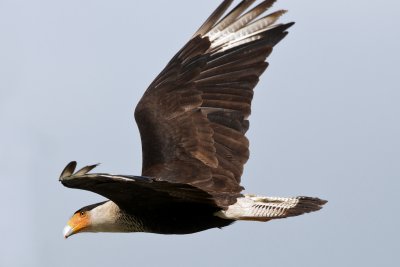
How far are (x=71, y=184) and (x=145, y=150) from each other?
297cm

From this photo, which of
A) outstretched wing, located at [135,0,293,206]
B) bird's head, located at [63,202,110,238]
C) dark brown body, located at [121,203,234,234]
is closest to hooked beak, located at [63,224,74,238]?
bird's head, located at [63,202,110,238]

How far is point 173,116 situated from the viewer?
41.4 ft

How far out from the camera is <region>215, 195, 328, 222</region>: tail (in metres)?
11.2

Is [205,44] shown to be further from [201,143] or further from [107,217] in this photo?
[107,217]

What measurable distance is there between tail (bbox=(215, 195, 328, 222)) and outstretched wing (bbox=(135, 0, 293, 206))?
11.0 inches

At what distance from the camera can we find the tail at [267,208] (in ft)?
36.9

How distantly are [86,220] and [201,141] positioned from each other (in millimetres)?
1708

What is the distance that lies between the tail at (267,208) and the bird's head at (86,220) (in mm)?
1282

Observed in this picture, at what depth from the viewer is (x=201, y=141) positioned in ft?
40.5

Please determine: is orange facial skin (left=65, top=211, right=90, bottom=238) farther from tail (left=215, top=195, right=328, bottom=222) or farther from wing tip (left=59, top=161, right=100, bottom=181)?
wing tip (left=59, top=161, right=100, bottom=181)

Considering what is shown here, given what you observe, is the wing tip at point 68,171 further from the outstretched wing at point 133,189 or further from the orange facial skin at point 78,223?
the orange facial skin at point 78,223

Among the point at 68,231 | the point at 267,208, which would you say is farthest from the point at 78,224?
the point at 267,208

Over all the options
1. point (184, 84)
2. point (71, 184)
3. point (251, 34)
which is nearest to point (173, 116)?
point (184, 84)

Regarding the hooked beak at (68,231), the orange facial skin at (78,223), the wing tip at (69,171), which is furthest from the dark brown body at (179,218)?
the wing tip at (69,171)
